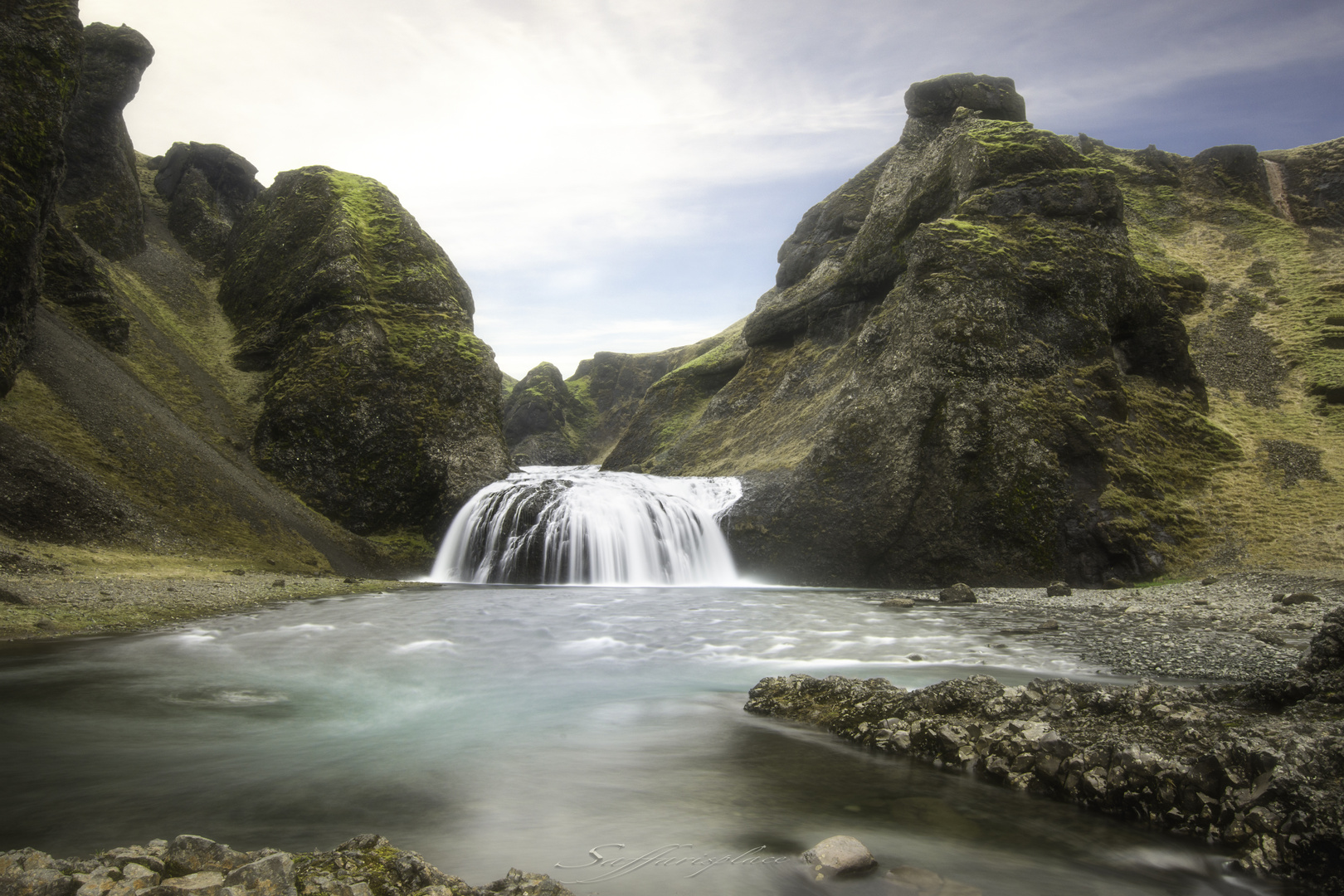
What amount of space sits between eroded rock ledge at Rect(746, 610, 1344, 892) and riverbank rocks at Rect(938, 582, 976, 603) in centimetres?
1301

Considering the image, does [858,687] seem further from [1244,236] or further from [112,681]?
[1244,236]

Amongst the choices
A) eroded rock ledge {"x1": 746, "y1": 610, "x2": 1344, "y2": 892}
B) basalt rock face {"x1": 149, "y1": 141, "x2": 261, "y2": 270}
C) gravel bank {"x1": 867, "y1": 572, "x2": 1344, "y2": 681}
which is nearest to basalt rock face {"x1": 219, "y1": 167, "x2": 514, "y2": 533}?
basalt rock face {"x1": 149, "y1": 141, "x2": 261, "y2": 270}

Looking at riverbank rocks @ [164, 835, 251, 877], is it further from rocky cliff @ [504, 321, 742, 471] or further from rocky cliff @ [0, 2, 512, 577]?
rocky cliff @ [504, 321, 742, 471]

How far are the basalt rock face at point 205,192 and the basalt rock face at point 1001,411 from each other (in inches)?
1727

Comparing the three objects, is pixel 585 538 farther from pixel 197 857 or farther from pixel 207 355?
pixel 197 857

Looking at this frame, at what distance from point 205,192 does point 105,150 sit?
35.2 feet

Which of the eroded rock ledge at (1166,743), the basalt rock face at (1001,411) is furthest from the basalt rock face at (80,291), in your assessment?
the eroded rock ledge at (1166,743)

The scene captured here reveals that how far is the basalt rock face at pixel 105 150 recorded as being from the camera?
41.1 metres

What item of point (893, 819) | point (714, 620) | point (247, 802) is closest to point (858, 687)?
point (893, 819)

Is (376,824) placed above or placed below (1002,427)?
below

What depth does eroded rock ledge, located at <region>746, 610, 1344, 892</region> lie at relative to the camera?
15.2ft

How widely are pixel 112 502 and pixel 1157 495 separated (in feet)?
113

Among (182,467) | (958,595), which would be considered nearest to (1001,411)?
(958,595)

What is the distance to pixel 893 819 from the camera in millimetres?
5465
